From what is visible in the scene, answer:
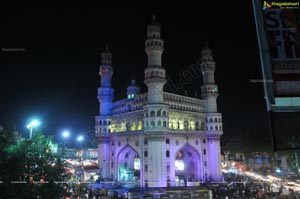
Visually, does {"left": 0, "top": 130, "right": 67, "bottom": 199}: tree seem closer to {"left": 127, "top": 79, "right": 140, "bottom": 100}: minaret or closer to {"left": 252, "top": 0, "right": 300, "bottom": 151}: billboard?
{"left": 252, "top": 0, "right": 300, "bottom": 151}: billboard

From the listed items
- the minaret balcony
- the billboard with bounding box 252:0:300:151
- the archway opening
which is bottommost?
the archway opening

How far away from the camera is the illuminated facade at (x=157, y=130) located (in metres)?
46.0

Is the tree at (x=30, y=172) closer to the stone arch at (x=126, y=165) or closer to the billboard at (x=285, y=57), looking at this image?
the billboard at (x=285, y=57)

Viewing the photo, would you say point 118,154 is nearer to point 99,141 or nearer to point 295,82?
point 99,141

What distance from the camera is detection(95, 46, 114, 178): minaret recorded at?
57.7m

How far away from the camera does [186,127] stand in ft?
177

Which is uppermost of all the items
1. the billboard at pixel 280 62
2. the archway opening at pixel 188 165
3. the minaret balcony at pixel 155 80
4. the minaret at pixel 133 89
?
the minaret at pixel 133 89

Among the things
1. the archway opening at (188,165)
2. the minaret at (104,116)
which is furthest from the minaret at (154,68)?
the minaret at (104,116)

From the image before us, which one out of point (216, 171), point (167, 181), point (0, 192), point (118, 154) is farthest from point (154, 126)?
point (0, 192)

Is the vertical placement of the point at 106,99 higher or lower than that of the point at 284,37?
higher

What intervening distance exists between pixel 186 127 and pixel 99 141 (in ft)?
64.3

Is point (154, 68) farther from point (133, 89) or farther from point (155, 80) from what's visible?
point (133, 89)

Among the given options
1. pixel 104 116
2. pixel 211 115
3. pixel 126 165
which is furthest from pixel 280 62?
pixel 126 165

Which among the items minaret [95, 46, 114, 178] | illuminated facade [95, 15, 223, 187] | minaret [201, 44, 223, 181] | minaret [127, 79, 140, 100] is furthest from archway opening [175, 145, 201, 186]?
minaret [127, 79, 140, 100]
